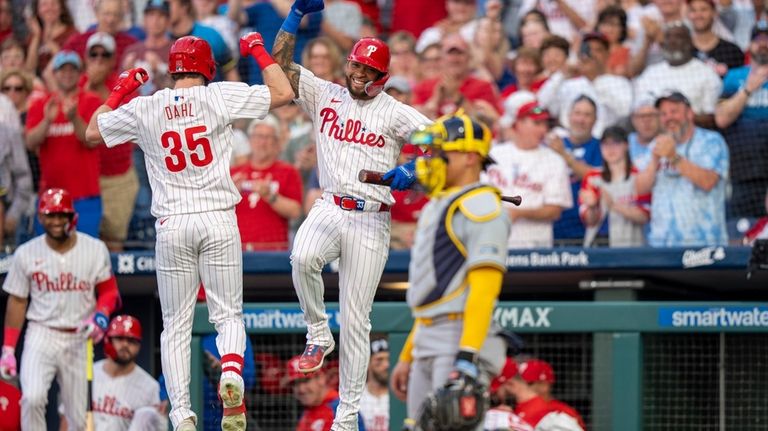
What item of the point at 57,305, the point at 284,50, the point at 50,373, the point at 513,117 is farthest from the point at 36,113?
the point at 284,50

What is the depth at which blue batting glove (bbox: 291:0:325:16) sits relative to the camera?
26.8 feet

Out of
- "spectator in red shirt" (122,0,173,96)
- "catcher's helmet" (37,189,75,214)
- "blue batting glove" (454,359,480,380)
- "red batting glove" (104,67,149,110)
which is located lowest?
"blue batting glove" (454,359,480,380)

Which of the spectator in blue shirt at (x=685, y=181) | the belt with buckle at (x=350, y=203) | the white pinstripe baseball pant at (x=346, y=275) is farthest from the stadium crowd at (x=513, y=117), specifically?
the belt with buckle at (x=350, y=203)

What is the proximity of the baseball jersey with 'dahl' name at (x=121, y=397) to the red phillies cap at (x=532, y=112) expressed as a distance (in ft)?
10.6

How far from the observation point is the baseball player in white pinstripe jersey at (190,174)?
794 centimetres

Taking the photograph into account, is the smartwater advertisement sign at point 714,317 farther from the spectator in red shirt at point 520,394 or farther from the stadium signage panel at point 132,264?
the stadium signage panel at point 132,264

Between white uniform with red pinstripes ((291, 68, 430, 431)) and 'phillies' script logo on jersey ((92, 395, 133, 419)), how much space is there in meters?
2.84

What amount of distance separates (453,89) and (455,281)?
5851 millimetres

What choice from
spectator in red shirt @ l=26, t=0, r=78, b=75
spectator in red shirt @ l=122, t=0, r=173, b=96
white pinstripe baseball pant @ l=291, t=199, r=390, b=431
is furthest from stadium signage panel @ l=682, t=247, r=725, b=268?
spectator in red shirt @ l=26, t=0, r=78, b=75

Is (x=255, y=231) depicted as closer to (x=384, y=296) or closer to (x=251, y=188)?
(x=251, y=188)

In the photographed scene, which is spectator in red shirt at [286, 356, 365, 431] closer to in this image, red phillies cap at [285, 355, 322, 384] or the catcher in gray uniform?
red phillies cap at [285, 355, 322, 384]

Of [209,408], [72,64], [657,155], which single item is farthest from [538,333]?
[72,64]

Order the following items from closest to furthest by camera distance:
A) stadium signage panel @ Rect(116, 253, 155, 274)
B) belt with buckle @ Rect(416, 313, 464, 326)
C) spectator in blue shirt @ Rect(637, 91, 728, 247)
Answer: belt with buckle @ Rect(416, 313, 464, 326), spectator in blue shirt @ Rect(637, 91, 728, 247), stadium signage panel @ Rect(116, 253, 155, 274)

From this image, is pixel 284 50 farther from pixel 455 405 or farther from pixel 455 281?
pixel 455 405
